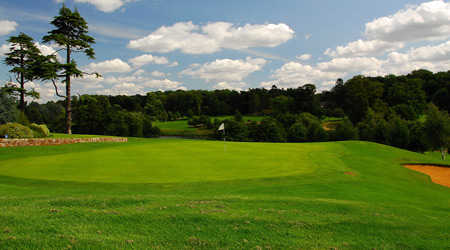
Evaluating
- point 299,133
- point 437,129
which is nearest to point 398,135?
point 437,129

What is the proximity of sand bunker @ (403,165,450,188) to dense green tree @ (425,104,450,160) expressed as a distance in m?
22.8

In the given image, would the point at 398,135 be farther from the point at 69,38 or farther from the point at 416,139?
the point at 69,38

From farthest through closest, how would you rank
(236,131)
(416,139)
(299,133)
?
(236,131) < (299,133) < (416,139)

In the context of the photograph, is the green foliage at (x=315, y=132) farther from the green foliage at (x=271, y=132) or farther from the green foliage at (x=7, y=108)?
the green foliage at (x=7, y=108)

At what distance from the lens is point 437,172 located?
16750mm

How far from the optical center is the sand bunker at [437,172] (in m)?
14.5

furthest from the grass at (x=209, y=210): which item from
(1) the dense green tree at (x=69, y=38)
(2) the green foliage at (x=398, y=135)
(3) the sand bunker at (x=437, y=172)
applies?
(2) the green foliage at (x=398, y=135)

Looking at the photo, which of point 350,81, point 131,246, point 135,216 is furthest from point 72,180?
point 350,81

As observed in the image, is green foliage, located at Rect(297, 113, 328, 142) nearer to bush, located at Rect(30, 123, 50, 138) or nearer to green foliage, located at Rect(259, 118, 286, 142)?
green foliage, located at Rect(259, 118, 286, 142)

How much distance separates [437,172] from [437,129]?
2487 centimetres

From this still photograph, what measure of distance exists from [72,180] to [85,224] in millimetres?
6790

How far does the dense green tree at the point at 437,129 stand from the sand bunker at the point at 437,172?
899 inches

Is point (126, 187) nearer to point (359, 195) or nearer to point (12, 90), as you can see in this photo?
point (359, 195)

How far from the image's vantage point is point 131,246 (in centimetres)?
364
